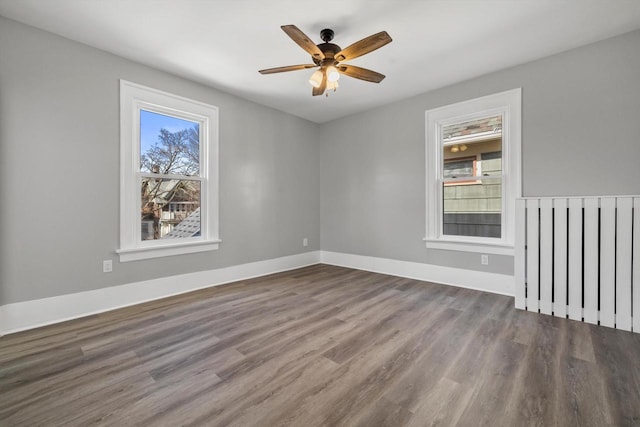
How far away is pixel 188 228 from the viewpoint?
11.7ft

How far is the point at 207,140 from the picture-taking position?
3.66 m

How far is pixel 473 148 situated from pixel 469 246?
4.37ft

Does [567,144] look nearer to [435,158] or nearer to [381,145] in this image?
[435,158]

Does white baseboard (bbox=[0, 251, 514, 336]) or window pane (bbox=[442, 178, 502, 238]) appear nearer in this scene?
white baseboard (bbox=[0, 251, 514, 336])

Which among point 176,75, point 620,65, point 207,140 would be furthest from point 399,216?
point 176,75

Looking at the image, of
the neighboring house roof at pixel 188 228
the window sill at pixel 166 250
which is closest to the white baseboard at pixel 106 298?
the window sill at pixel 166 250

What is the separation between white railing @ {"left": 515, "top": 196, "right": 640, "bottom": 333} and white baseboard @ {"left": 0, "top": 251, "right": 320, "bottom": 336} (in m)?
3.51

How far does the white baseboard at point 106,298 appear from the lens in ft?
7.72

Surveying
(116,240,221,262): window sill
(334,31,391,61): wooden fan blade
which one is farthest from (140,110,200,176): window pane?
(334,31,391,61): wooden fan blade

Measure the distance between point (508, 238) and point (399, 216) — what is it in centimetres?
143

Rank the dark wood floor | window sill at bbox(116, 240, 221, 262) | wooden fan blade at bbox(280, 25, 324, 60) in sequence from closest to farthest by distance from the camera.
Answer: the dark wood floor → wooden fan blade at bbox(280, 25, 324, 60) → window sill at bbox(116, 240, 221, 262)

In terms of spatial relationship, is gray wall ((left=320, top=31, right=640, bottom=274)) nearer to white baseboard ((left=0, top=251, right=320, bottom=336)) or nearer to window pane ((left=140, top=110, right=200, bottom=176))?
white baseboard ((left=0, top=251, right=320, bottom=336))

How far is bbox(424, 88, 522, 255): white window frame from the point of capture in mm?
3156

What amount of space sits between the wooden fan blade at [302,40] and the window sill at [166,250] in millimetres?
2658
